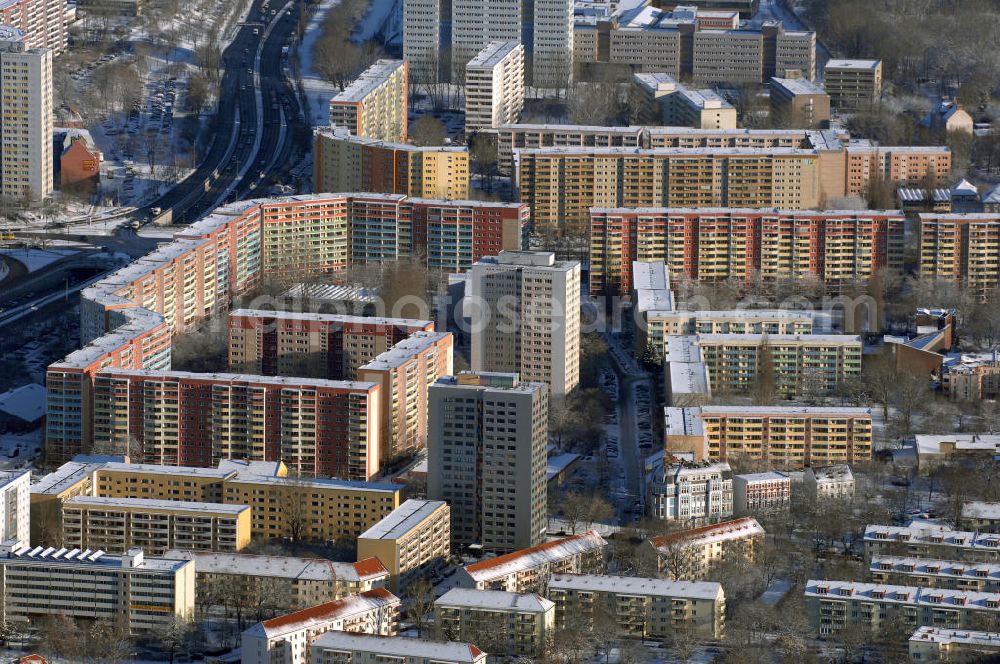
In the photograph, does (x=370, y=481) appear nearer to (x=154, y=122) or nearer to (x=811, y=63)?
(x=154, y=122)

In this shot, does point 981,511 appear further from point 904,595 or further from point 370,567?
point 370,567

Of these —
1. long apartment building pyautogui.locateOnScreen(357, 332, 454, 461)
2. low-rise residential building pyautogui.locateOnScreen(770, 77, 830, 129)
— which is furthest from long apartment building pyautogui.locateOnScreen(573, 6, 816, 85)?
long apartment building pyautogui.locateOnScreen(357, 332, 454, 461)

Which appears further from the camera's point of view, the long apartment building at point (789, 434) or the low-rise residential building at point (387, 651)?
the long apartment building at point (789, 434)

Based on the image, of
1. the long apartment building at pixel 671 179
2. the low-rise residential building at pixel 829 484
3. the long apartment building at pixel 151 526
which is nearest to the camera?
the long apartment building at pixel 151 526

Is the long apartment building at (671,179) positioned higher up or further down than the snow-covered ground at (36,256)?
Answer: higher up

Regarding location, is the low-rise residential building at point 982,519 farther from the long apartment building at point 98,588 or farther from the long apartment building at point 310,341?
the long apartment building at point 98,588

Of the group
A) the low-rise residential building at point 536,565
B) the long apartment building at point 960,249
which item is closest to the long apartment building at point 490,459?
the low-rise residential building at point 536,565

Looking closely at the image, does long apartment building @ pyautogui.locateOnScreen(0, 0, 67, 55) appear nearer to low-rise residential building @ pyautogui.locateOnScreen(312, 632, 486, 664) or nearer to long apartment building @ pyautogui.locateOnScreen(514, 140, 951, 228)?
long apartment building @ pyautogui.locateOnScreen(514, 140, 951, 228)
